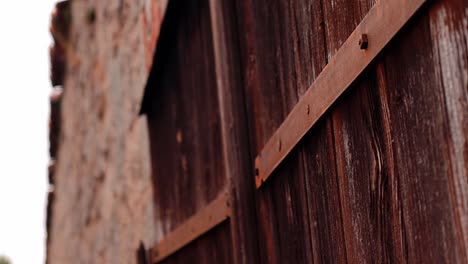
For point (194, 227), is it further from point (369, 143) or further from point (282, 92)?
point (369, 143)

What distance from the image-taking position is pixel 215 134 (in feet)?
10.7

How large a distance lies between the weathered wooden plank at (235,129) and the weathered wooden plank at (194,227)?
13cm

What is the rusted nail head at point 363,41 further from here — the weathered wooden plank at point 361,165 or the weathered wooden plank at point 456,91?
the weathered wooden plank at point 456,91

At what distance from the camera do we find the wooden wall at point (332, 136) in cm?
129

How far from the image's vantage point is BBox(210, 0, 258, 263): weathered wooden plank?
265 cm

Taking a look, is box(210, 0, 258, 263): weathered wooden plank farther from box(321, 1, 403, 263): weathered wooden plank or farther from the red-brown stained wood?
box(321, 1, 403, 263): weathered wooden plank

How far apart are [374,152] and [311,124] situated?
0.38 metres

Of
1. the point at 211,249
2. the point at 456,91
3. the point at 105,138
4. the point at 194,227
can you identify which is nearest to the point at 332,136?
the point at 456,91

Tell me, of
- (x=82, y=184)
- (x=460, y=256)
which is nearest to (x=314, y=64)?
(x=460, y=256)

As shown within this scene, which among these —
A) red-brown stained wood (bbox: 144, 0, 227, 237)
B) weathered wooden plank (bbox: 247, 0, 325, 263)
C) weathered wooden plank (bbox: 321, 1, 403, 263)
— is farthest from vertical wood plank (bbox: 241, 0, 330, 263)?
red-brown stained wood (bbox: 144, 0, 227, 237)

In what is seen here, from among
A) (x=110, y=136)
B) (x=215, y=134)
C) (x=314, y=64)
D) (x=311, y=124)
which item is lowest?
(x=311, y=124)

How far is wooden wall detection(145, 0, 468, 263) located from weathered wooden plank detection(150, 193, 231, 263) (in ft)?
0.14

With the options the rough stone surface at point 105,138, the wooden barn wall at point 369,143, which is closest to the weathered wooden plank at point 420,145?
the wooden barn wall at point 369,143

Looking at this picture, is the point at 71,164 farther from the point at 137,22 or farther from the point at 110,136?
the point at 137,22
